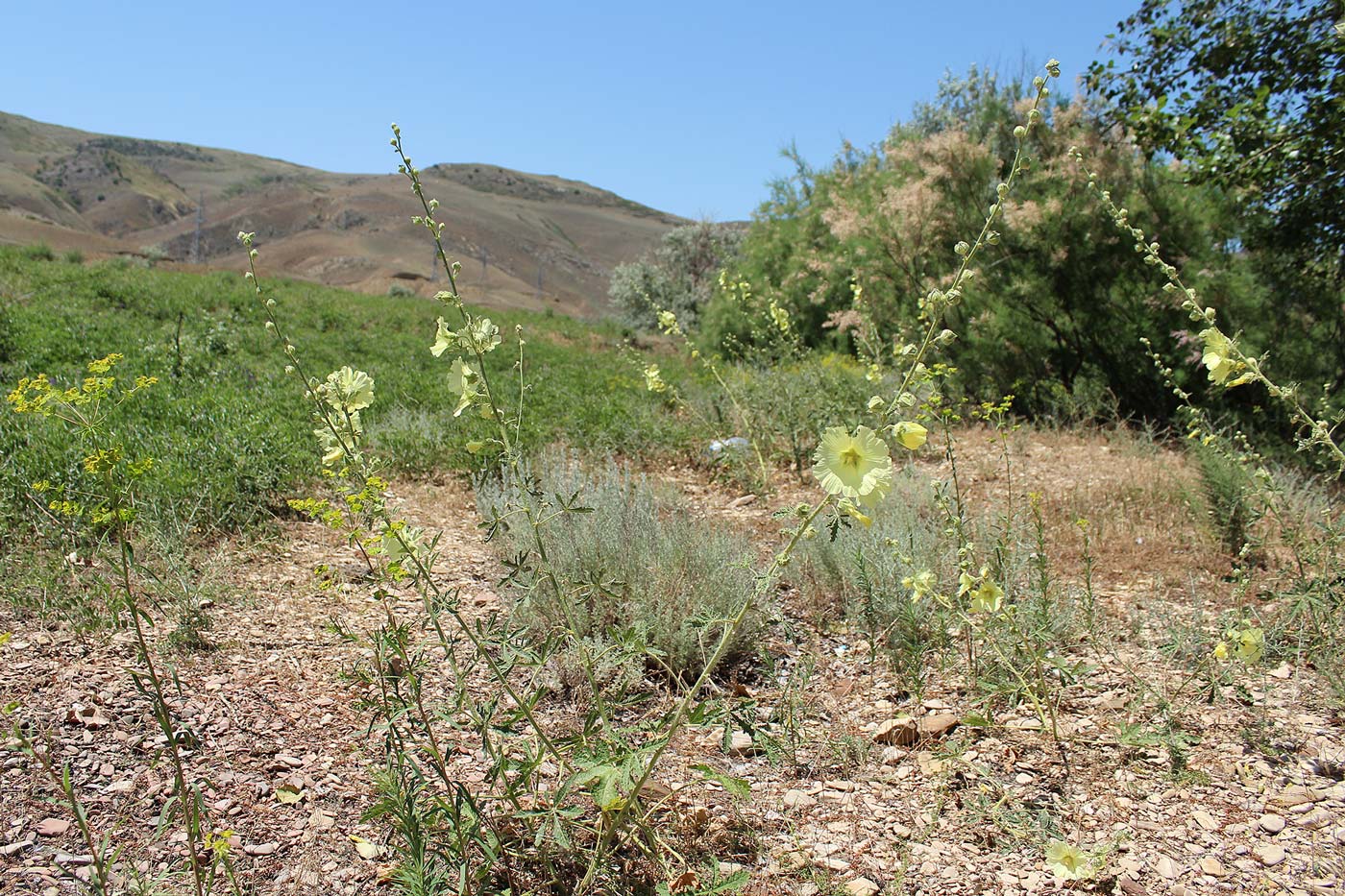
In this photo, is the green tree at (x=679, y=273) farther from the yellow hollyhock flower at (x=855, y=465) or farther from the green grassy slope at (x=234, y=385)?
the yellow hollyhock flower at (x=855, y=465)

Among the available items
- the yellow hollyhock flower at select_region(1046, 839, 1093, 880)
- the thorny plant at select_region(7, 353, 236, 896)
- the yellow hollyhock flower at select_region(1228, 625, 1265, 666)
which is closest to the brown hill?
the thorny plant at select_region(7, 353, 236, 896)

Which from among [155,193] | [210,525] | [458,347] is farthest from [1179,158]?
[155,193]

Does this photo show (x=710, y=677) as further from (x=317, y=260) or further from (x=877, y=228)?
(x=317, y=260)

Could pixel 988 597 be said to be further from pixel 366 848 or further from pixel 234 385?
pixel 234 385

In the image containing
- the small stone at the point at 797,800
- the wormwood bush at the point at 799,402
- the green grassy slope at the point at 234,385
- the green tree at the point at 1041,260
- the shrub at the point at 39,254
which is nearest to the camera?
the small stone at the point at 797,800

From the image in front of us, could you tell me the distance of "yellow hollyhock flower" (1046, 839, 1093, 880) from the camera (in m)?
1.74

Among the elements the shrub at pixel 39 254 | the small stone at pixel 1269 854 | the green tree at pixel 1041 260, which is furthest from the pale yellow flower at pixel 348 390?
the shrub at pixel 39 254

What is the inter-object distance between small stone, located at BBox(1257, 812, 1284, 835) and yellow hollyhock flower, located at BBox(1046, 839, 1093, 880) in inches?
20.5

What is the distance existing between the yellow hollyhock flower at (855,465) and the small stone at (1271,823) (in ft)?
4.68

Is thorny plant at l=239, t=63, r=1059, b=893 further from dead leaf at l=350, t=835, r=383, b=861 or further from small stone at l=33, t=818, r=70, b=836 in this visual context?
small stone at l=33, t=818, r=70, b=836

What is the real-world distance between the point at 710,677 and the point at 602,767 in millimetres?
Result: 1402

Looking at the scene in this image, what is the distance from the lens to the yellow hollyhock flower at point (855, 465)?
1.38 metres

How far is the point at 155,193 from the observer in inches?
2685

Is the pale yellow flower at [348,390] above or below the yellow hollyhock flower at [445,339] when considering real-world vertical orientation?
below
